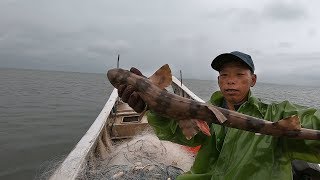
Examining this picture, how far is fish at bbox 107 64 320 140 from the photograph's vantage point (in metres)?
Result: 2.66

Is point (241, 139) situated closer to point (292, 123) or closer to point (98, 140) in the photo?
point (292, 123)

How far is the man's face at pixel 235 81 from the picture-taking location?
3.37 metres

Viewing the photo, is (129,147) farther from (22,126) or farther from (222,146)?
(22,126)

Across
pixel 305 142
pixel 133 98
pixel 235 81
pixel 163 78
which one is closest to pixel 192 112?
pixel 163 78

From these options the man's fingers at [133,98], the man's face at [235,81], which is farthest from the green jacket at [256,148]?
the man's fingers at [133,98]

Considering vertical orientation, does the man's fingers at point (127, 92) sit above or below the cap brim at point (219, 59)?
below

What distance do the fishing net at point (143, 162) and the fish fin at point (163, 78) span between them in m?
2.63

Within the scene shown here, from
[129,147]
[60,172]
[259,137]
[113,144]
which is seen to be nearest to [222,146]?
[259,137]

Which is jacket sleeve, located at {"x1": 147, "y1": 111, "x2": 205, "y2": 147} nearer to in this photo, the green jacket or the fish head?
the green jacket

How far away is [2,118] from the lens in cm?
1764

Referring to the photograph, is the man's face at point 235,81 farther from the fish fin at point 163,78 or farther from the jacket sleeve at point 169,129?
the fish fin at point 163,78

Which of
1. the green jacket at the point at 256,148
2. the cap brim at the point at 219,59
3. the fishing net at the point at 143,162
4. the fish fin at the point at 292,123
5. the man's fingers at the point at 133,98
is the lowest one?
the fishing net at the point at 143,162

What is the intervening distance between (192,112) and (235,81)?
2.38 ft

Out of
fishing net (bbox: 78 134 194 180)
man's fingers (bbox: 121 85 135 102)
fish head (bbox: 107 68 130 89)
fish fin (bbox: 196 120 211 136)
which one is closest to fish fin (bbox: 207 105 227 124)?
fish fin (bbox: 196 120 211 136)
